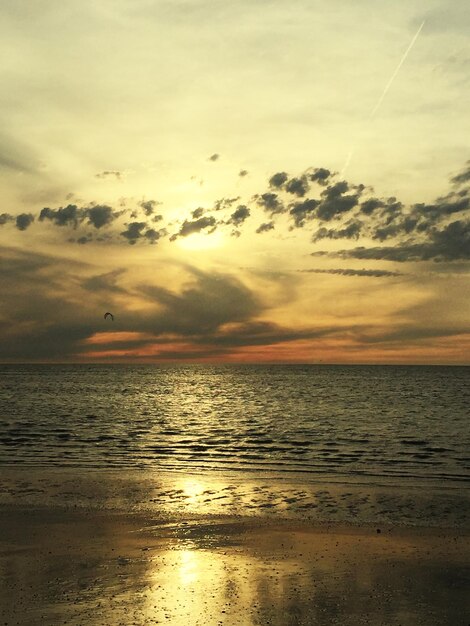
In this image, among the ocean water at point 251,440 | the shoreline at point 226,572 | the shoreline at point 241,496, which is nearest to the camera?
the shoreline at point 226,572

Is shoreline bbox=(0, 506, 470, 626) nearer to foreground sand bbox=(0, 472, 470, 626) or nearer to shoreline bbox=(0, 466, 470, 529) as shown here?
foreground sand bbox=(0, 472, 470, 626)

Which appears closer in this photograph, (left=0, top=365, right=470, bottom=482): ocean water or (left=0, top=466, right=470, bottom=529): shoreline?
(left=0, top=466, right=470, bottom=529): shoreline

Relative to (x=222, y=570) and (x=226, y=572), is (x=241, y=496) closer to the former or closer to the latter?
(x=222, y=570)

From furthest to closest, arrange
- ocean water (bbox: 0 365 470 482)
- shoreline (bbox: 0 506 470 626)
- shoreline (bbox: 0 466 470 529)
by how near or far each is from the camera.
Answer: ocean water (bbox: 0 365 470 482) < shoreline (bbox: 0 466 470 529) < shoreline (bbox: 0 506 470 626)

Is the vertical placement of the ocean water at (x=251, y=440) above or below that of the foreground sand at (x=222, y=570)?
below

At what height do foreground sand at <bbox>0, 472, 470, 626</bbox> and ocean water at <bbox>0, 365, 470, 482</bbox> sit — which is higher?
foreground sand at <bbox>0, 472, 470, 626</bbox>

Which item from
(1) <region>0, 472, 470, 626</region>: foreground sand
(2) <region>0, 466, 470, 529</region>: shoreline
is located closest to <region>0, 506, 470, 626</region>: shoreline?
(1) <region>0, 472, 470, 626</region>: foreground sand

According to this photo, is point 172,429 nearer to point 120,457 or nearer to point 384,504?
point 120,457

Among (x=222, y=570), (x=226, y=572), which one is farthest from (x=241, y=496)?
(x=226, y=572)

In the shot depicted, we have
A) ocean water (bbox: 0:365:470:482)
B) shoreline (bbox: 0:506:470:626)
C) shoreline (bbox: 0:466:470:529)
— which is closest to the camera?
shoreline (bbox: 0:506:470:626)

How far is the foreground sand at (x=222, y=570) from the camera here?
12.2 meters

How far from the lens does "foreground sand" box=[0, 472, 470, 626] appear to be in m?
12.2

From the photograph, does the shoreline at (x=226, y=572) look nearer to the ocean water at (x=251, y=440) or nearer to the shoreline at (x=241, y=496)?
the shoreline at (x=241, y=496)

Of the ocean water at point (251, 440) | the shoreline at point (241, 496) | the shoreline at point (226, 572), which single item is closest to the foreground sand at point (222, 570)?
the shoreline at point (226, 572)
